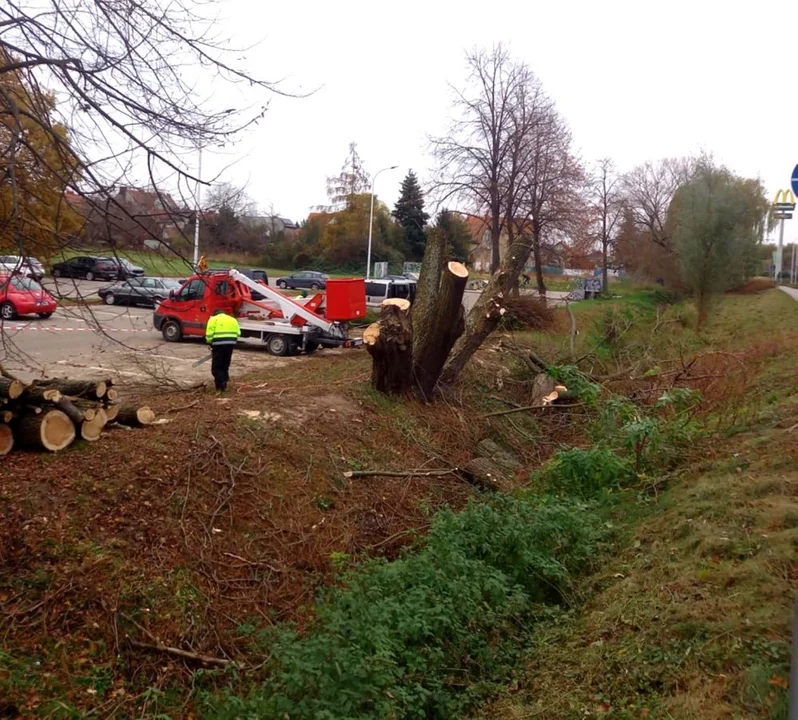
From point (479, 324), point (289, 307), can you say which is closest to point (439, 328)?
point (479, 324)

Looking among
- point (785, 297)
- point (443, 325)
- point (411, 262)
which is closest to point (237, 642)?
point (443, 325)

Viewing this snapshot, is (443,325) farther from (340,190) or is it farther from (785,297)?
(340,190)

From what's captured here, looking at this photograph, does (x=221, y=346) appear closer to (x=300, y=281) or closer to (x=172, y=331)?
(x=172, y=331)

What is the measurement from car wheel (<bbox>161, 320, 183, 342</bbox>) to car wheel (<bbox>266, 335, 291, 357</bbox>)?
3.01m

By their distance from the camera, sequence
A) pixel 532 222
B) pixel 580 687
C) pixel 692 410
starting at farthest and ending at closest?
pixel 532 222
pixel 692 410
pixel 580 687

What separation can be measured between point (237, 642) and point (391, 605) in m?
1.23

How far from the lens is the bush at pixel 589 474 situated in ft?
26.5

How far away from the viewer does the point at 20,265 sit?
4785mm

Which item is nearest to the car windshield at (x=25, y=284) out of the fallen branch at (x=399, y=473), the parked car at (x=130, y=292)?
the parked car at (x=130, y=292)

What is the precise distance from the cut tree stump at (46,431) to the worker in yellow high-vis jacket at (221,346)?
4.22 meters

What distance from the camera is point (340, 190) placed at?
60531 millimetres

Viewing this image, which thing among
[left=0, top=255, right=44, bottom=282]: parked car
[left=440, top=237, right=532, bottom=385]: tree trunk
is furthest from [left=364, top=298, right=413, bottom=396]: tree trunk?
[left=0, top=255, right=44, bottom=282]: parked car

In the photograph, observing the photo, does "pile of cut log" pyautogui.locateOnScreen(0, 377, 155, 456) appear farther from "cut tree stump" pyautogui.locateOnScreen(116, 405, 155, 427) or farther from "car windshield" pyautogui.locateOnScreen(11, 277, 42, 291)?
"car windshield" pyautogui.locateOnScreen(11, 277, 42, 291)

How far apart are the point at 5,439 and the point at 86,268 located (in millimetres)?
2239
